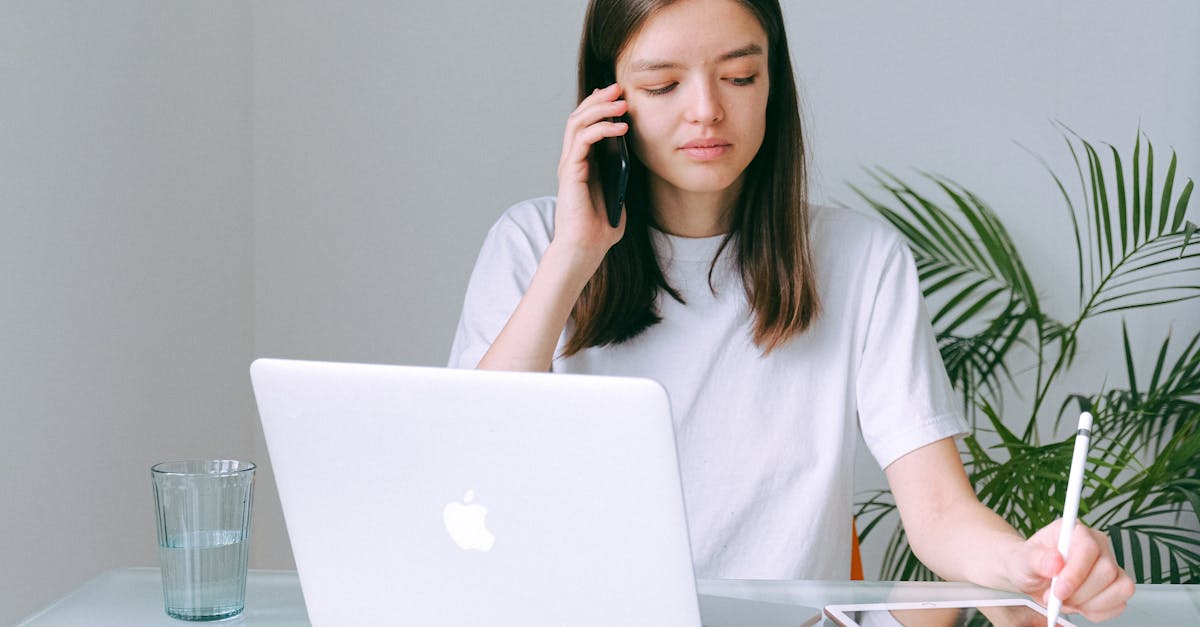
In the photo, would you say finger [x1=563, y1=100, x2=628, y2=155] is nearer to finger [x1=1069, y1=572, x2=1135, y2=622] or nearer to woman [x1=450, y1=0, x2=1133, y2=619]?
woman [x1=450, y1=0, x2=1133, y2=619]

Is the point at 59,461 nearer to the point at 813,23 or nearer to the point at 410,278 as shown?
the point at 410,278

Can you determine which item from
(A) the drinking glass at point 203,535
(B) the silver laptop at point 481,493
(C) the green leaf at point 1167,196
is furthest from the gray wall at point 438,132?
(B) the silver laptop at point 481,493

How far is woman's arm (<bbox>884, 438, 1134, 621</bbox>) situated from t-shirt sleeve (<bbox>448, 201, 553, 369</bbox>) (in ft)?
1.76

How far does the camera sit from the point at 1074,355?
2.60 meters

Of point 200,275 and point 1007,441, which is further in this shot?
point 200,275

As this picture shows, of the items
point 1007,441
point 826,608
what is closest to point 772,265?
point 826,608

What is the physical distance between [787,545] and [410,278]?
1400mm

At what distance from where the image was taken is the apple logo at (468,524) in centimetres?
86

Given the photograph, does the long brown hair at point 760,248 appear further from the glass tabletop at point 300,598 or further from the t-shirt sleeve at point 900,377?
the glass tabletop at point 300,598

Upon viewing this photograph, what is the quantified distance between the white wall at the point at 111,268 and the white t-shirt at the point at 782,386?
66cm

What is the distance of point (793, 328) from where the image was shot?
1549 millimetres

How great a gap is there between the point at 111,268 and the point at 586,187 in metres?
0.92

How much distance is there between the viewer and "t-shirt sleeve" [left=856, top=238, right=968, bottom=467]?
147 centimetres

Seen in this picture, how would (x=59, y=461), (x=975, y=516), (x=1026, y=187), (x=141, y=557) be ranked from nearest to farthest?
(x=975, y=516) < (x=59, y=461) < (x=141, y=557) < (x=1026, y=187)
